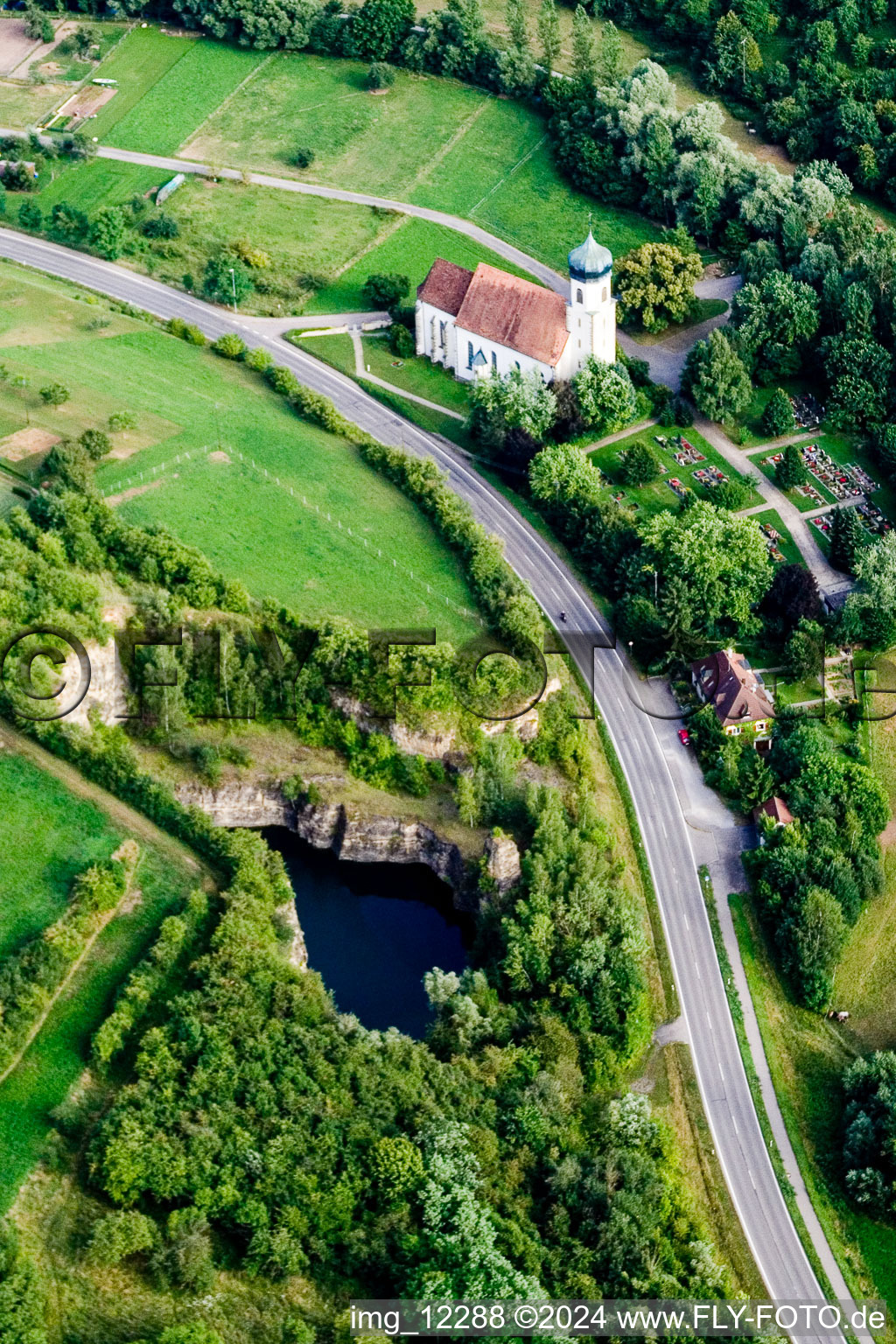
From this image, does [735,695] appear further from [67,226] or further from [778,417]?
[67,226]

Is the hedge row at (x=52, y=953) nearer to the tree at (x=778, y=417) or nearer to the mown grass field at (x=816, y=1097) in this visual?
the mown grass field at (x=816, y=1097)

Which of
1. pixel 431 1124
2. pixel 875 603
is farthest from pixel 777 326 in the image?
pixel 431 1124

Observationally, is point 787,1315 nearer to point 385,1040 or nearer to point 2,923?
point 385,1040

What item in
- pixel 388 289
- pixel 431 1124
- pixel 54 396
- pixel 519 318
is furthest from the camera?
pixel 388 289

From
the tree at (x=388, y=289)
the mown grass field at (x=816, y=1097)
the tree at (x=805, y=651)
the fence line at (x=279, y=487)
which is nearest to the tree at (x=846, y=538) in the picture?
the tree at (x=805, y=651)

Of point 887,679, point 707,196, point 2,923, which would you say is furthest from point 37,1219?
point 707,196
